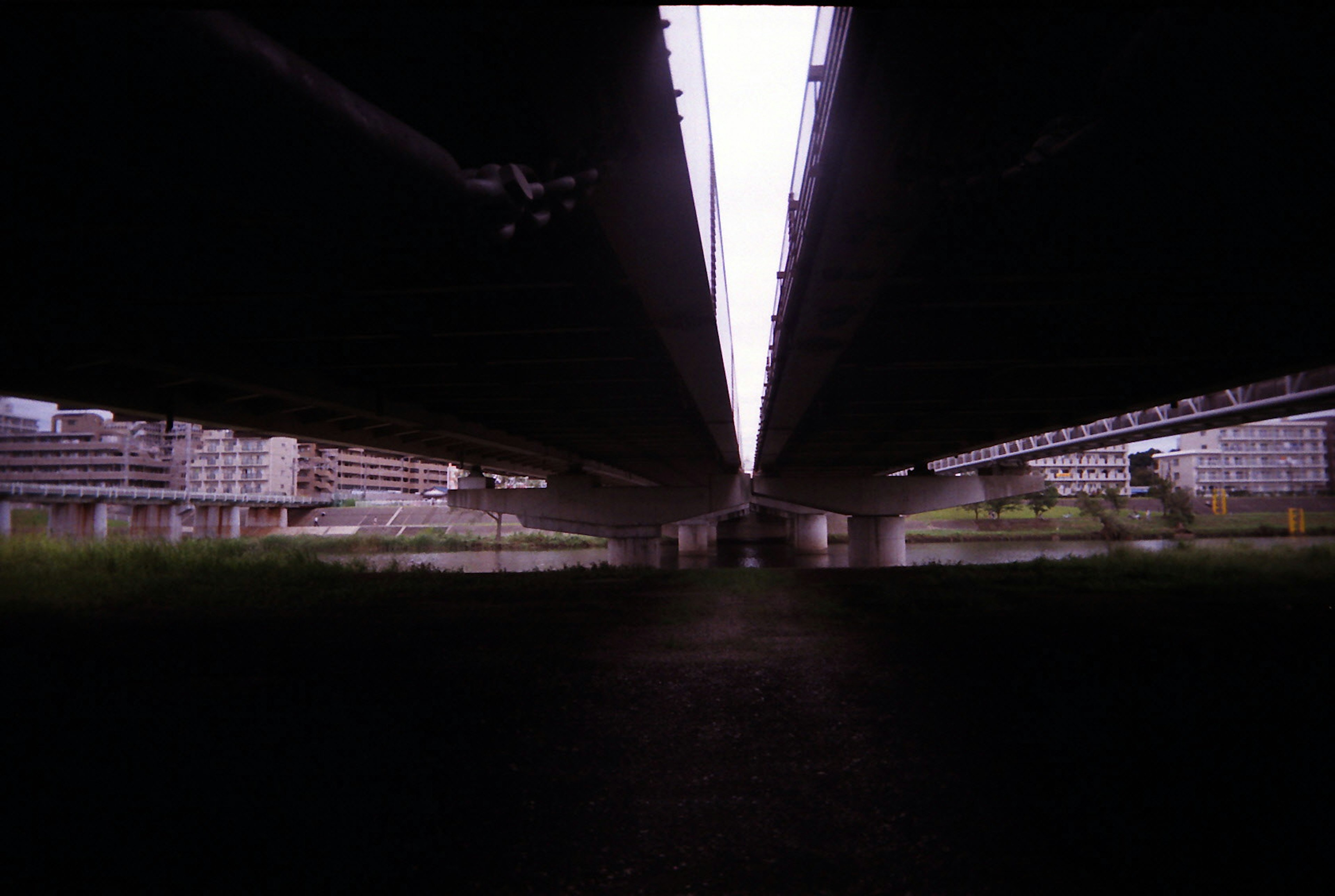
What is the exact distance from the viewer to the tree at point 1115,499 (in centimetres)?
7125

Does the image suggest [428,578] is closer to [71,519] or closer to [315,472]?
[71,519]

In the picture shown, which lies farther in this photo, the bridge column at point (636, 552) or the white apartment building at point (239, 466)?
the white apartment building at point (239, 466)

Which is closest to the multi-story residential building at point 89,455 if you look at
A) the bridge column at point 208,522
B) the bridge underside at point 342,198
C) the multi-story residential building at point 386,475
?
the bridge underside at point 342,198

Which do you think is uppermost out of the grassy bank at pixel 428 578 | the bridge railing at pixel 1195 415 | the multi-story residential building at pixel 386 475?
the multi-story residential building at pixel 386 475

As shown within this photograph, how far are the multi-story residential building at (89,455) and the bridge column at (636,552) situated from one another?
1973cm

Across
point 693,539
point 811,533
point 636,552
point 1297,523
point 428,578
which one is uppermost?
point 1297,523

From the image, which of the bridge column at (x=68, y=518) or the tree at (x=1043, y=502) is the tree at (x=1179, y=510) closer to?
the tree at (x=1043, y=502)

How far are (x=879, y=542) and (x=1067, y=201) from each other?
3053cm

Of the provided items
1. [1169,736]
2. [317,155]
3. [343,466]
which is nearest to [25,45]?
[317,155]

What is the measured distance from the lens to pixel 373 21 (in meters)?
4.04

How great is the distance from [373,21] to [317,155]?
32.0 inches

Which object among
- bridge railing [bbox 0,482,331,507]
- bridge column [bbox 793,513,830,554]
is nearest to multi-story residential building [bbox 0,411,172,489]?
bridge railing [bbox 0,482,331,507]

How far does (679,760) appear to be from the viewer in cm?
509

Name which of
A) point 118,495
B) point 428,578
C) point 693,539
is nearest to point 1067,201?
point 428,578
